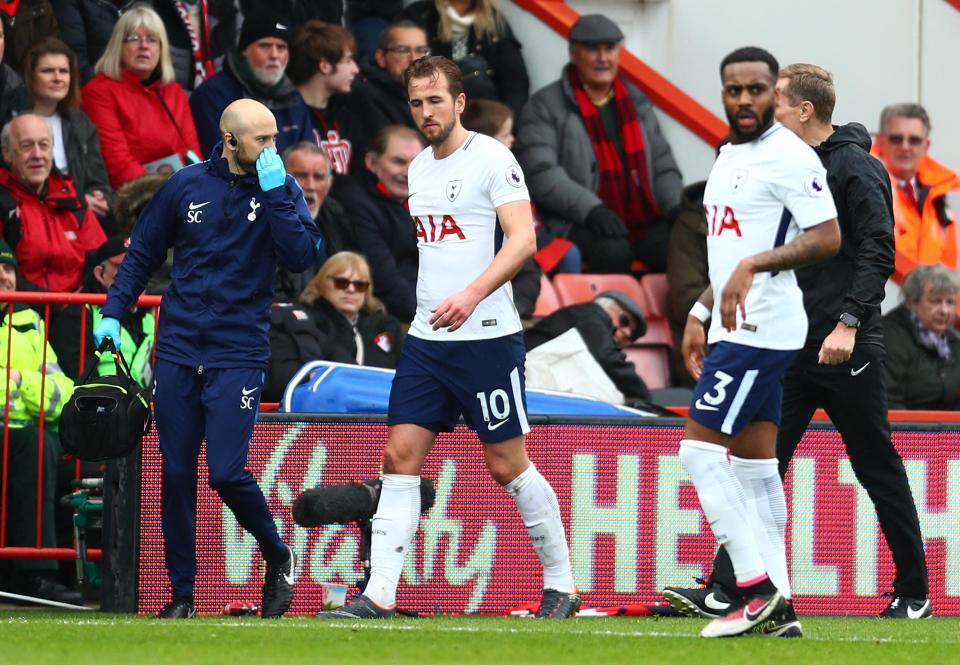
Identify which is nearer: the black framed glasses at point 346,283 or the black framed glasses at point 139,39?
the black framed glasses at point 346,283

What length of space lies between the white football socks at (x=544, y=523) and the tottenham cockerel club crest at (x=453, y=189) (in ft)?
3.87

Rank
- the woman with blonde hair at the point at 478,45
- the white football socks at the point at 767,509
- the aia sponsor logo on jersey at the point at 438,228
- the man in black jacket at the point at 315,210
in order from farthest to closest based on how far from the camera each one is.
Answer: the woman with blonde hair at the point at 478,45
the man in black jacket at the point at 315,210
the aia sponsor logo on jersey at the point at 438,228
the white football socks at the point at 767,509

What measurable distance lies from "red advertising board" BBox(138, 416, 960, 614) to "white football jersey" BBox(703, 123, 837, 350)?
243 cm

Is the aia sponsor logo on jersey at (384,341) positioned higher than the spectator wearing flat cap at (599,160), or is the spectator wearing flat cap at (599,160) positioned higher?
the spectator wearing flat cap at (599,160)

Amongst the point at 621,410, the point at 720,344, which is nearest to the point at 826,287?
the point at 720,344

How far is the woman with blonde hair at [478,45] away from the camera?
1357cm

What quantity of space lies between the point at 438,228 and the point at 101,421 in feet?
5.37

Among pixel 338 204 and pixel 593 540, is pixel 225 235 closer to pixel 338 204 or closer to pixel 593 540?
pixel 593 540

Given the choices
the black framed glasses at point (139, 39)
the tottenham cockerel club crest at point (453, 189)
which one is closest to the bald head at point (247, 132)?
the tottenham cockerel club crest at point (453, 189)

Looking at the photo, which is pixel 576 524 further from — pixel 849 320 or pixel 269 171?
pixel 269 171

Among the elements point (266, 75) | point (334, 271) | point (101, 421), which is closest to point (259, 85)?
point (266, 75)

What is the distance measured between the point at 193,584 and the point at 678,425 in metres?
2.50

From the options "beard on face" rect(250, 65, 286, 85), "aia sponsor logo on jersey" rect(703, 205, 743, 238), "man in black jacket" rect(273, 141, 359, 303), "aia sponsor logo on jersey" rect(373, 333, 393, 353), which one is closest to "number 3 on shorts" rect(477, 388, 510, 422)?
"aia sponsor logo on jersey" rect(703, 205, 743, 238)

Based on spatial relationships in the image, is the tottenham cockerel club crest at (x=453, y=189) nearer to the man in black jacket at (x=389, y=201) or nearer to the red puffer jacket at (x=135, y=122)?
the man in black jacket at (x=389, y=201)
